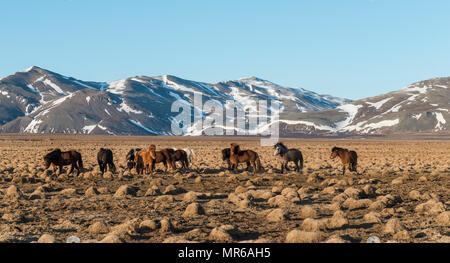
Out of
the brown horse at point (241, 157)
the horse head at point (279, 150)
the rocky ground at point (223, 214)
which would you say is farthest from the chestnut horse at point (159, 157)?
the horse head at point (279, 150)

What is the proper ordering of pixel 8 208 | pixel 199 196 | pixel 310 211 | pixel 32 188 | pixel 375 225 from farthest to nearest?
1. pixel 32 188
2. pixel 199 196
3. pixel 8 208
4. pixel 310 211
5. pixel 375 225

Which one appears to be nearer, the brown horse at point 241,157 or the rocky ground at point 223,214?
the rocky ground at point 223,214

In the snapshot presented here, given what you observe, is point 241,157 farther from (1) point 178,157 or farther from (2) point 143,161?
(2) point 143,161

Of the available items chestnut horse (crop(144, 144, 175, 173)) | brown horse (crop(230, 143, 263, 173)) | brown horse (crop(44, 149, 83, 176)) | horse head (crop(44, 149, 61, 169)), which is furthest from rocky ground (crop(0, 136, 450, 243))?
brown horse (crop(230, 143, 263, 173))

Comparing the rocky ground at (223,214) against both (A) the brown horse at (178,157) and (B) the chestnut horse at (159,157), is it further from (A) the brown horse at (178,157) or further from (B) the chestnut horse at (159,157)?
(A) the brown horse at (178,157)

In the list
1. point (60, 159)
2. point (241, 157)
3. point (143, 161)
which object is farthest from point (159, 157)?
point (60, 159)

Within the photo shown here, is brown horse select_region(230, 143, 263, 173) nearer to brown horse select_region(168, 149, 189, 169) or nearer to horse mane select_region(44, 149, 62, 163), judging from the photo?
brown horse select_region(168, 149, 189, 169)

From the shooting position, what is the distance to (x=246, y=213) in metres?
13.7

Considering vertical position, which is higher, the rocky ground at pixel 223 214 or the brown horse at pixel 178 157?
the brown horse at pixel 178 157

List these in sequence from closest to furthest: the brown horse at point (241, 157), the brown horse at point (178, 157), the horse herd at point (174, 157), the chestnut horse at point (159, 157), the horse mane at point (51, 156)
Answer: the horse mane at point (51, 156) → the chestnut horse at point (159, 157) → the horse herd at point (174, 157) → the brown horse at point (241, 157) → the brown horse at point (178, 157)

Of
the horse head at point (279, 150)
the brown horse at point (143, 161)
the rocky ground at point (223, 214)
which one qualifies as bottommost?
the rocky ground at point (223, 214)
